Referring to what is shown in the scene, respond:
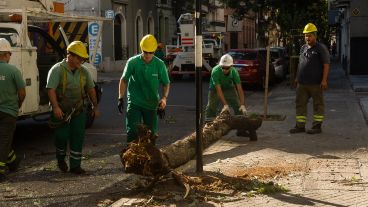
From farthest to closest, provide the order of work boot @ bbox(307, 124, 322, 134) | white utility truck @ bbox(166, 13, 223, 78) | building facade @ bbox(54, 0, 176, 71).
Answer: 1. building facade @ bbox(54, 0, 176, 71)
2. white utility truck @ bbox(166, 13, 223, 78)
3. work boot @ bbox(307, 124, 322, 134)

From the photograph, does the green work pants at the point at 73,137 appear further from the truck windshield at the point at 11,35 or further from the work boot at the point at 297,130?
the work boot at the point at 297,130

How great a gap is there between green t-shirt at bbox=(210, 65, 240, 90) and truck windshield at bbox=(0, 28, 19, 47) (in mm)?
3107

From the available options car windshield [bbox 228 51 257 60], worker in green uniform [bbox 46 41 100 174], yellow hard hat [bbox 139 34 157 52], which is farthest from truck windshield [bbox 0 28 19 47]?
car windshield [bbox 228 51 257 60]

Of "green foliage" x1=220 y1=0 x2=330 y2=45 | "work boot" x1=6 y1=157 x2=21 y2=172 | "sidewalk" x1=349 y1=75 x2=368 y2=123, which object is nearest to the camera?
"work boot" x1=6 y1=157 x2=21 y2=172

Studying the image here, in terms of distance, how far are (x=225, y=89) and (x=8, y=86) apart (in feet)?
12.8

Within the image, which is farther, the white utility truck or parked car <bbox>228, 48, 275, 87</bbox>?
the white utility truck

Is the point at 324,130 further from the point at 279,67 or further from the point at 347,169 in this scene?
the point at 279,67

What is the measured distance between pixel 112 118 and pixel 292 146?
17.0 ft

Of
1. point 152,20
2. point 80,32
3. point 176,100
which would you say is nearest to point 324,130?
point 80,32

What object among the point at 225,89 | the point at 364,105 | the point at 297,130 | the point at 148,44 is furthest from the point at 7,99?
the point at 364,105

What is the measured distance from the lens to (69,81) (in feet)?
24.6

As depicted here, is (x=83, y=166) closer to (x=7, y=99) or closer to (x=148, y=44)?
(x=7, y=99)

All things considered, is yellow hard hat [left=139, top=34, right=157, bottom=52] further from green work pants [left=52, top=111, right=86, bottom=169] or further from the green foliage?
the green foliage

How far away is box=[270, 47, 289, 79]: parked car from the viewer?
84.3 ft
